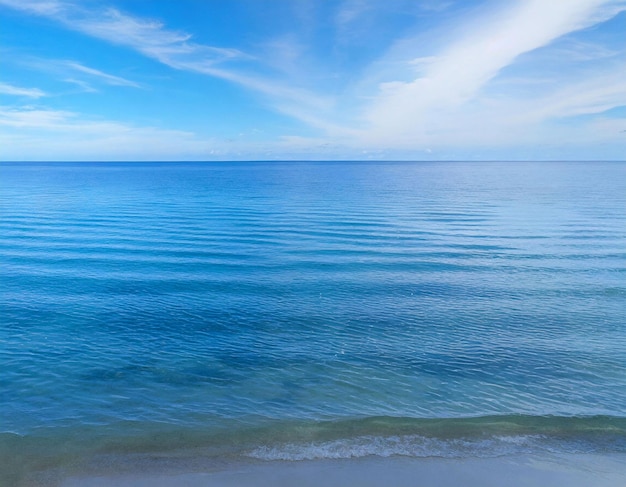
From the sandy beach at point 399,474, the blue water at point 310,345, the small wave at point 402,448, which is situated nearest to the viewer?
the sandy beach at point 399,474

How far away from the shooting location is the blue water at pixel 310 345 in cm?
1445

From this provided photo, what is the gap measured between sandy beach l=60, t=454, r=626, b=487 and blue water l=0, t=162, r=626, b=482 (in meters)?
0.55

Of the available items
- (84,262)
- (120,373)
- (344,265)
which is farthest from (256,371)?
(84,262)

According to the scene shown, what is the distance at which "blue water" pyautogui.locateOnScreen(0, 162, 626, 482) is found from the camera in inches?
569

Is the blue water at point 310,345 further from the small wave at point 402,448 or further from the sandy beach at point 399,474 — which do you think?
the sandy beach at point 399,474

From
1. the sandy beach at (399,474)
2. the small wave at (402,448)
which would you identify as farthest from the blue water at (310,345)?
the sandy beach at (399,474)

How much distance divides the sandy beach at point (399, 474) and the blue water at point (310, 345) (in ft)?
1.80

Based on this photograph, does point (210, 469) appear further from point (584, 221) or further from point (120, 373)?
point (584, 221)

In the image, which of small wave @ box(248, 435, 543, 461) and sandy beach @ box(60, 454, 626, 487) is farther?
small wave @ box(248, 435, 543, 461)

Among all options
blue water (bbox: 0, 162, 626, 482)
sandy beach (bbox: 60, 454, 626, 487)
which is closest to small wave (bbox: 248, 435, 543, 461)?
blue water (bbox: 0, 162, 626, 482)

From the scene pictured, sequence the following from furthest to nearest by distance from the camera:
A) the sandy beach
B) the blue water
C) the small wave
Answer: the blue water < the small wave < the sandy beach

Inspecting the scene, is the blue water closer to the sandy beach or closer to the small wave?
the small wave

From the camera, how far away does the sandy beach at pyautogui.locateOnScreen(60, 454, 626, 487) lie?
12133mm

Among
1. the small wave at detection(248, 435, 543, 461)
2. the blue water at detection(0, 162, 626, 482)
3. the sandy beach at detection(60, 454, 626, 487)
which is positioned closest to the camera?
the sandy beach at detection(60, 454, 626, 487)
